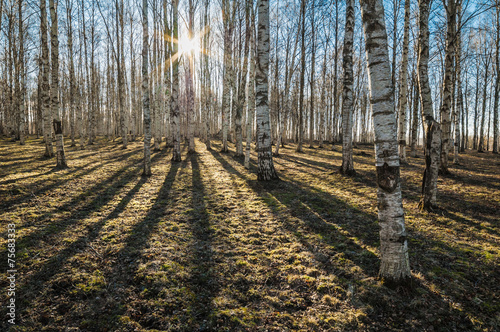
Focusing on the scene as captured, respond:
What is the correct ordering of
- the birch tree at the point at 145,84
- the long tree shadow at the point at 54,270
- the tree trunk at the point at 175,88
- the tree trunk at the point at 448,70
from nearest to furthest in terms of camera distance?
the long tree shadow at the point at 54,270 < the tree trunk at the point at 448,70 < the birch tree at the point at 145,84 < the tree trunk at the point at 175,88

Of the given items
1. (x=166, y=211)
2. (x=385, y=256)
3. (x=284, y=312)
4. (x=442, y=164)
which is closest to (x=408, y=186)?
(x=442, y=164)

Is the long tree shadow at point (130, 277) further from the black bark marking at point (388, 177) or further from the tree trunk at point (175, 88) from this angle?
the tree trunk at point (175, 88)

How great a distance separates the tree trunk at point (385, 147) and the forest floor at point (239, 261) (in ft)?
1.43

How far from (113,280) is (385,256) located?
3461 millimetres

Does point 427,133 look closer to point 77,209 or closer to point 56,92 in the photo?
point 77,209

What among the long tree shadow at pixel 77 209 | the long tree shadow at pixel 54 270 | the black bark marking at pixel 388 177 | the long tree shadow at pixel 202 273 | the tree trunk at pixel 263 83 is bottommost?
the long tree shadow at pixel 202 273

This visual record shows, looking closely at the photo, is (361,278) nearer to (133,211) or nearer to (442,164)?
(133,211)

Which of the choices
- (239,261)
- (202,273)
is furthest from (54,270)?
(239,261)

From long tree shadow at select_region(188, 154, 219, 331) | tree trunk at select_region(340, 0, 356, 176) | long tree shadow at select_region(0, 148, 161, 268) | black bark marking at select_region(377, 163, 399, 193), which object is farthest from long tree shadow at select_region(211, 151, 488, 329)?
long tree shadow at select_region(0, 148, 161, 268)

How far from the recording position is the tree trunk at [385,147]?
268 centimetres

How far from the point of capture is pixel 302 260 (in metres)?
3.46

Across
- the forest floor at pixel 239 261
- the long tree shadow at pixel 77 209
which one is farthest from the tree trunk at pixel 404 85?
the long tree shadow at pixel 77 209

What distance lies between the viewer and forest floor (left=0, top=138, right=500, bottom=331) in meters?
2.38

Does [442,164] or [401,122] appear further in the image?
[401,122]
